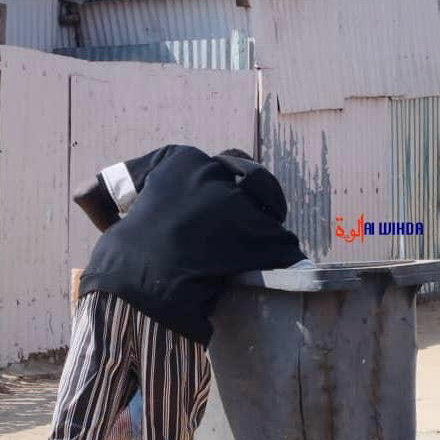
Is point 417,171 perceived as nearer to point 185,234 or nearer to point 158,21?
point 158,21

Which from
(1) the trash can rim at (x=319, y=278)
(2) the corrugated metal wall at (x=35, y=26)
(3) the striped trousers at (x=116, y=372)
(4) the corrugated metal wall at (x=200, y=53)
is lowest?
(3) the striped trousers at (x=116, y=372)

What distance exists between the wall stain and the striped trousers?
6446mm

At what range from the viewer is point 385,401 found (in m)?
4.25

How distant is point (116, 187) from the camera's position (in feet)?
13.1

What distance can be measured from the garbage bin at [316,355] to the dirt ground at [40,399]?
93.6 inches

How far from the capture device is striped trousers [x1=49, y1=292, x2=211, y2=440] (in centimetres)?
381

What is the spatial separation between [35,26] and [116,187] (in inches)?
305

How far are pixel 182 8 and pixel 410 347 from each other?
7269mm

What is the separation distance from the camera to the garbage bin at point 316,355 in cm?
406

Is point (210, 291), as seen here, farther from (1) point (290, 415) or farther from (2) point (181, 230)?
(1) point (290, 415)

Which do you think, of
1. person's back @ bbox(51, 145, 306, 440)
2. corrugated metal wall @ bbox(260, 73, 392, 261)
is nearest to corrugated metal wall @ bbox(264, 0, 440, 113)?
corrugated metal wall @ bbox(260, 73, 392, 261)

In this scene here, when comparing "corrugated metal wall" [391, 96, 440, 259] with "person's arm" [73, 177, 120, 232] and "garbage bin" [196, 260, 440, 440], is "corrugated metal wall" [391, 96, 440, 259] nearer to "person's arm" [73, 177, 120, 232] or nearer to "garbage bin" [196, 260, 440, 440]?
"garbage bin" [196, 260, 440, 440]

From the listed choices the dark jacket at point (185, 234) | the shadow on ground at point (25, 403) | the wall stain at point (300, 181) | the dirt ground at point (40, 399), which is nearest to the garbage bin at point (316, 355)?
the dark jacket at point (185, 234)

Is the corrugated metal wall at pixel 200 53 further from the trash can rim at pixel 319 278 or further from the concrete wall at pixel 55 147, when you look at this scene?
the trash can rim at pixel 319 278
